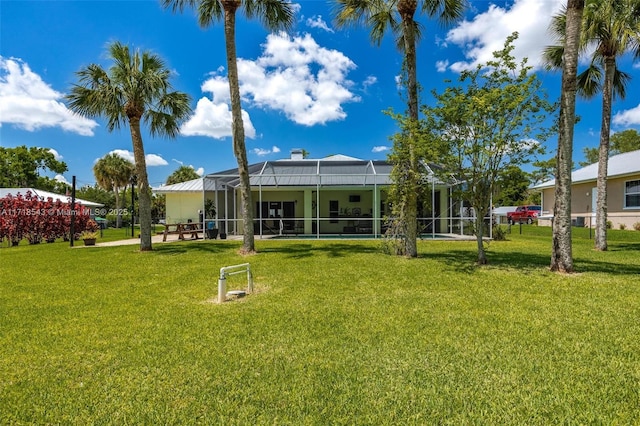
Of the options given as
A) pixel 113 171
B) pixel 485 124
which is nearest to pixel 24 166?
pixel 113 171

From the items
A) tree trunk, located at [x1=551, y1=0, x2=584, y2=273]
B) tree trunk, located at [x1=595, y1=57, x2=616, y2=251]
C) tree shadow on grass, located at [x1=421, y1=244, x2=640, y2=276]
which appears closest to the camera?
tree trunk, located at [x1=551, y1=0, x2=584, y2=273]

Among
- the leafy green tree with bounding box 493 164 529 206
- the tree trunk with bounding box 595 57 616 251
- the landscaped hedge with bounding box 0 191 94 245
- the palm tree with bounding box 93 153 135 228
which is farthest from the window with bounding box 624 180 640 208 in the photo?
the palm tree with bounding box 93 153 135 228

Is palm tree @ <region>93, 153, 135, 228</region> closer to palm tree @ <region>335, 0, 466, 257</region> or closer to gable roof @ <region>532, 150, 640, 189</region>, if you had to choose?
palm tree @ <region>335, 0, 466, 257</region>

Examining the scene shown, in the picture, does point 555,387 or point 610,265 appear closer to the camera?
point 555,387

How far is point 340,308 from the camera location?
524 cm

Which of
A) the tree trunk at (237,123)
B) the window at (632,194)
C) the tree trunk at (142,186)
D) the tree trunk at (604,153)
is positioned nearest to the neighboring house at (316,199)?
the tree trunk at (142,186)

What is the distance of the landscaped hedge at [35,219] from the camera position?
54.4 ft

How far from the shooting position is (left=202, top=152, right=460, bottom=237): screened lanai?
1825 cm

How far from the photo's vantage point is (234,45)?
11.6 m

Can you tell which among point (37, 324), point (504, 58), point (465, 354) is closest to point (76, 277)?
point (37, 324)

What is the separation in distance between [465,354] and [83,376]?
374 cm

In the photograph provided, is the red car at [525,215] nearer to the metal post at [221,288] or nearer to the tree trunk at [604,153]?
the tree trunk at [604,153]

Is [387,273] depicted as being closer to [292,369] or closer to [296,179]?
[292,369]

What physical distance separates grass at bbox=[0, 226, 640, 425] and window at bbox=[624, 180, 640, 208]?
15.0 meters
